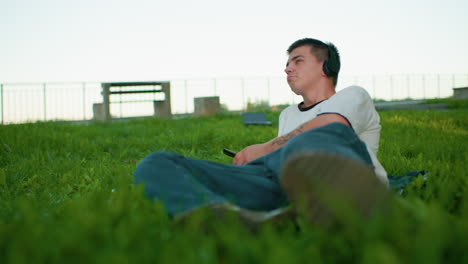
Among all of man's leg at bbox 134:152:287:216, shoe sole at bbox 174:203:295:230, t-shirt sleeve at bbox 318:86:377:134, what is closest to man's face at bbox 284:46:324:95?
t-shirt sleeve at bbox 318:86:377:134

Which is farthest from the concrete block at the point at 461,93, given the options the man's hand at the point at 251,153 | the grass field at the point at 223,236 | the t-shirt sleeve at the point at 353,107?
the man's hand at the point at 251,153

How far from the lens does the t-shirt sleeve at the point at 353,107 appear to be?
2479mm

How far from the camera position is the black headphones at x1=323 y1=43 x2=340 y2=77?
9.88 feet

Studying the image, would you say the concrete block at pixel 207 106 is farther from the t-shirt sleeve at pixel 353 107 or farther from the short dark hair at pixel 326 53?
the t-shirt sleeve at pixel 353 107

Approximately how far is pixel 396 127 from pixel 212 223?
21.8 ft

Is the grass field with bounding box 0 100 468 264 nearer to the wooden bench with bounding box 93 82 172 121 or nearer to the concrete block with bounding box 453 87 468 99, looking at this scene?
the wooden bench with bounding box 93 82 172 121

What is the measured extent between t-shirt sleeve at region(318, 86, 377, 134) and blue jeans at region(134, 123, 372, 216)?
0.48m

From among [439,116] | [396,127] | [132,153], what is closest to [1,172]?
[132,153]

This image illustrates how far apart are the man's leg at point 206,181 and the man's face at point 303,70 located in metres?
0.90

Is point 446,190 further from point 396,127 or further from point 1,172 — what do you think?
point 396,127

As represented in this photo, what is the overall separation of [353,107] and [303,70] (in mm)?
659

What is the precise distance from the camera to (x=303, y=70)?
302cm

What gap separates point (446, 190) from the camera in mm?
2041

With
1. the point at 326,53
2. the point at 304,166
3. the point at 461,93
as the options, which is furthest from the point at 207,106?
the point at 461,93
